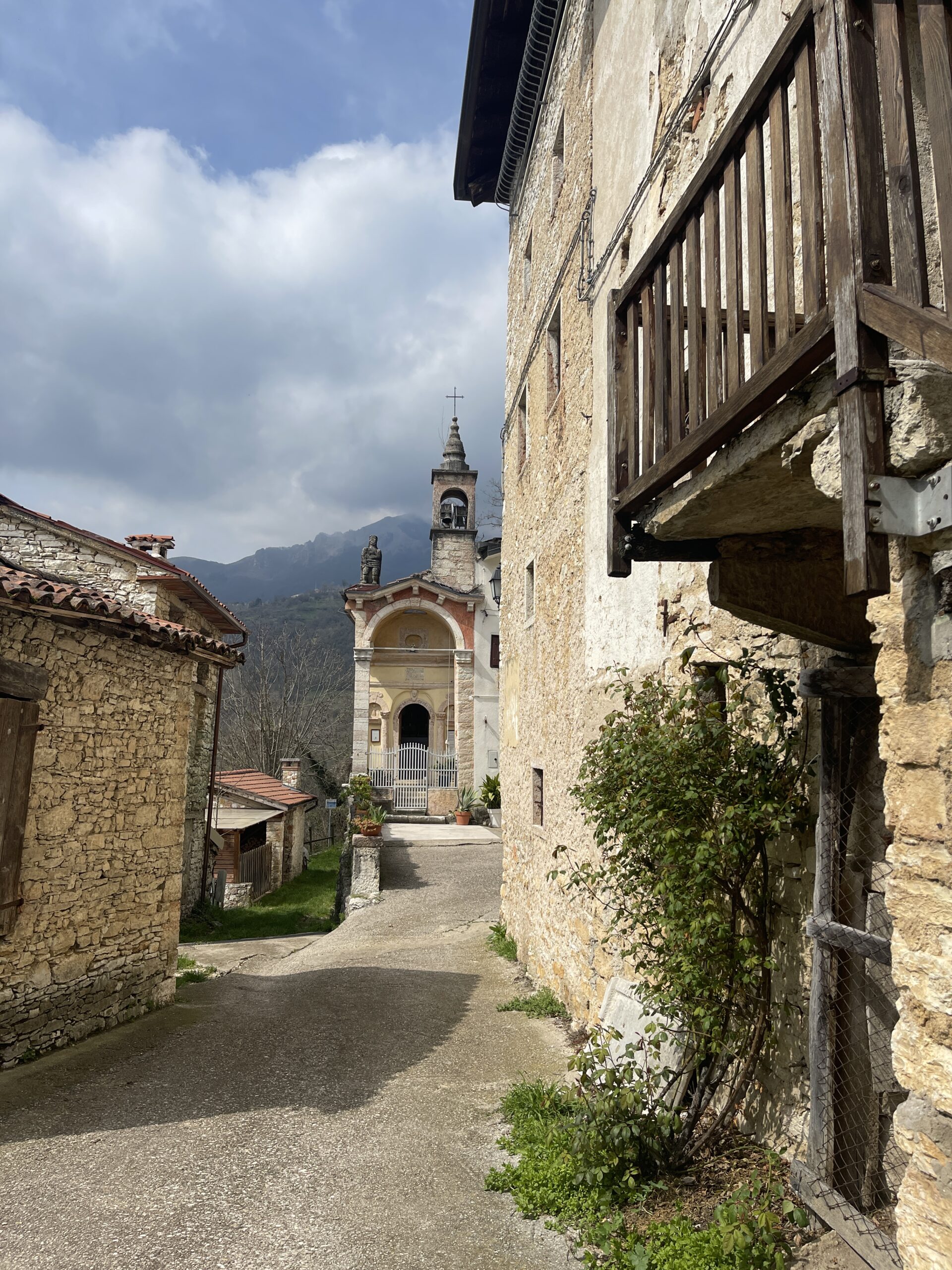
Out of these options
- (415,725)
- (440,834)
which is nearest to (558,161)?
(440,834)

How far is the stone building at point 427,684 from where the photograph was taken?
25766mm

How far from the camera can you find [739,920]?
4281mm

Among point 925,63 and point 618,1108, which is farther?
point 618,1108

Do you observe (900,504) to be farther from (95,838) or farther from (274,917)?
(274,917)

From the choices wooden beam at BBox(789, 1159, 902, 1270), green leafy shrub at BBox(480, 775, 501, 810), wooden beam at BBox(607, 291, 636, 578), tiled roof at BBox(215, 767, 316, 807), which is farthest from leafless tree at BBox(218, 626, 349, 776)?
wooden beam at BBox(789, 1159, 902, 1270)

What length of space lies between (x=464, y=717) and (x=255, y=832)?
303 inches

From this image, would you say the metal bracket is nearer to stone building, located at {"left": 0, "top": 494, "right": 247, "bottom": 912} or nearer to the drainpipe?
stone building, located at {"left": 0, "top": 494, "right": 247, "bottom": 912}

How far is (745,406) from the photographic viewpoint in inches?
104

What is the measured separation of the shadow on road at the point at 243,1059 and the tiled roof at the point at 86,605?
3537mm

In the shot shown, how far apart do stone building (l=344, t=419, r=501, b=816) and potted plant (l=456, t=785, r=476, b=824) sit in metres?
0.20

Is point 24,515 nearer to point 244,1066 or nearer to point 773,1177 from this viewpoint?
point 244,1066

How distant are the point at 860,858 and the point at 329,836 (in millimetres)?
30759

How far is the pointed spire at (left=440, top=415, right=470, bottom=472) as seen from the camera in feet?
105

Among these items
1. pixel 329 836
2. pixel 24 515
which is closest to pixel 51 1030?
pixel 24 515
